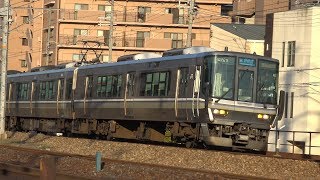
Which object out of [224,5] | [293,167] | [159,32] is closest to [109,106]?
[293,167]

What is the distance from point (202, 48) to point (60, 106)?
10.8m

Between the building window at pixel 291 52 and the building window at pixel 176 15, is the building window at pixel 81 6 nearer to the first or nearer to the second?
the building window at pixel 176 15

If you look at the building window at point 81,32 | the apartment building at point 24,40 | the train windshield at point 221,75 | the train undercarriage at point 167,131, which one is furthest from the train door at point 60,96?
the apartment building at point 24,40

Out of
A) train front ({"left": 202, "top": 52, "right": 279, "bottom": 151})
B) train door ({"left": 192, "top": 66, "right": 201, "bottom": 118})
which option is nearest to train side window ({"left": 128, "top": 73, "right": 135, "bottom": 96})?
train door ({"left": 192, "top": 66, "right": 201, "bottom": 118})

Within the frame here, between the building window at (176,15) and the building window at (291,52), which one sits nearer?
the building window at (291,52)

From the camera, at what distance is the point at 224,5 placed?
83250 millimetres

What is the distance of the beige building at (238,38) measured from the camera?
5788 cm

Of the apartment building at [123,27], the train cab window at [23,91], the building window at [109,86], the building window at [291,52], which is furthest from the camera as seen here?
the apartment building at [123,27]

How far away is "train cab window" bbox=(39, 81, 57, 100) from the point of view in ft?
112

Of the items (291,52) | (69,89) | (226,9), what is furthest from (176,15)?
(69,89)

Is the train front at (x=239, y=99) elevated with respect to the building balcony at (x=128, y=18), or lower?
lower

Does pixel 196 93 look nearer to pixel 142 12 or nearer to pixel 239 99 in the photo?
pixel 239 99

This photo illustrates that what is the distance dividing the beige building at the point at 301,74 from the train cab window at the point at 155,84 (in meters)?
18.3

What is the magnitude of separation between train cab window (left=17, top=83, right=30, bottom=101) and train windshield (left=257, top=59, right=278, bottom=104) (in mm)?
17748
